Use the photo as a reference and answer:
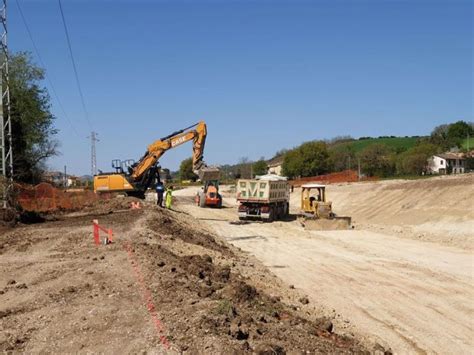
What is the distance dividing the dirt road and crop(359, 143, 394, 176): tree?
182ft

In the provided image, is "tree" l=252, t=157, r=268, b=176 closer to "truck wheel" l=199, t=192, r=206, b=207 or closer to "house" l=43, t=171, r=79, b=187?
"house" l=43, t=171, r=79, b=187

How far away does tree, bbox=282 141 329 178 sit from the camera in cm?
10819

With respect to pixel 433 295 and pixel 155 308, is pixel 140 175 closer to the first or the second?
pixel 433 295

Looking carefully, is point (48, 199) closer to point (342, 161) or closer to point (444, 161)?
point (444, 161)

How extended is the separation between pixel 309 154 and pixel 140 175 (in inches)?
3089

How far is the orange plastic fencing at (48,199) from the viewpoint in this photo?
29.0 m

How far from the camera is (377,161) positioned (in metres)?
95.2

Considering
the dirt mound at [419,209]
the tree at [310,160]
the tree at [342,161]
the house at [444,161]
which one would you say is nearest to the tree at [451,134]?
the house at [444,161]

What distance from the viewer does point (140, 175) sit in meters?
32.8

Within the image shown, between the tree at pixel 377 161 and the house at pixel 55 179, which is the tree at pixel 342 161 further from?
the house at pixel 55 179

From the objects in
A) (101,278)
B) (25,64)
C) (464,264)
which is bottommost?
(464,264)

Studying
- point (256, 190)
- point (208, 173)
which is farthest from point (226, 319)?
point (256, 190)

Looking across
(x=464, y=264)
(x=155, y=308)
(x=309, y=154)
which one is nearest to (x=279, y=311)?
(x=155, y=308)

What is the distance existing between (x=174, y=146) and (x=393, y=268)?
18.6 meters
